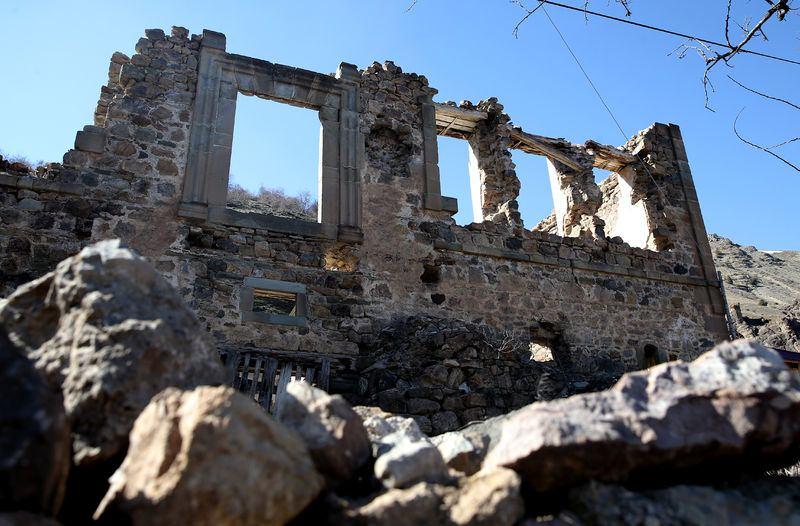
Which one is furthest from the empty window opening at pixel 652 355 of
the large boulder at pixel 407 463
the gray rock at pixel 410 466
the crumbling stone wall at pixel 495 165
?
the gray rock at pixel 410 466

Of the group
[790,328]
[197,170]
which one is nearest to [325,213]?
[197,170]

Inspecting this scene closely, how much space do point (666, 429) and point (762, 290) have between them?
25.1 metres

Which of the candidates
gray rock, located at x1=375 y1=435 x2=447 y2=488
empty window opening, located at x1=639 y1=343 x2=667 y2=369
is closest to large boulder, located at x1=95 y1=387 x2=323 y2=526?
gray rock, located at x1=375 y1=435 x2=447 y2=488

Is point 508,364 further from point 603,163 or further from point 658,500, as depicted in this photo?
point 603,163

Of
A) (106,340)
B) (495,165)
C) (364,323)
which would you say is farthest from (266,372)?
(495,165)

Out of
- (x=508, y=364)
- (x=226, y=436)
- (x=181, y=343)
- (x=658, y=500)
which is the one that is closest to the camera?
(x=226, y=436)

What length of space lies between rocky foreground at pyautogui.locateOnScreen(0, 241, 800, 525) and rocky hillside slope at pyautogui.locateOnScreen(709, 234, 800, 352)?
49.0ft

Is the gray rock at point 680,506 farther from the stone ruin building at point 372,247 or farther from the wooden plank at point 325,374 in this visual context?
the wooden plank at point 325,374

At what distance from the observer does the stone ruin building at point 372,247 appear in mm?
6430

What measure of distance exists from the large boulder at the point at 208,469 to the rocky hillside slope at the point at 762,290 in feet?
53.1

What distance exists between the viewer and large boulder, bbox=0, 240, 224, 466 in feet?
7.02

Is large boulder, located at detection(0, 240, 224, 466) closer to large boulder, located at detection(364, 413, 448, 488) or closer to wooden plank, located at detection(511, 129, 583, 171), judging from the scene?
large boulder, located at detection(364, 413, 448, 488)

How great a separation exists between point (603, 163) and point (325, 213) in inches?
220

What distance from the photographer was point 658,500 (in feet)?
7.20
